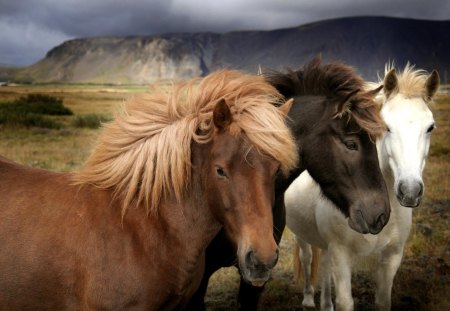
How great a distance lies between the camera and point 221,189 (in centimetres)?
253

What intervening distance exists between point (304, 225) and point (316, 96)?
190 centimetres

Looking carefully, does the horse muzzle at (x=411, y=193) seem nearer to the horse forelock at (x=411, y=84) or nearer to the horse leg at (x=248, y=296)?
the horse forelock at (x=411, y=84)

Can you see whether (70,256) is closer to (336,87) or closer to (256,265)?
(256,265)

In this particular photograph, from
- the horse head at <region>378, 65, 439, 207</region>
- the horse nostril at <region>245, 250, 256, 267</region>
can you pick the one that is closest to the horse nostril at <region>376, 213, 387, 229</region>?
the horse head at <region>378, 65, 439, 207</region>

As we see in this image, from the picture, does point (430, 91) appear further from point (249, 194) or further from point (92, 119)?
point (92, 119)

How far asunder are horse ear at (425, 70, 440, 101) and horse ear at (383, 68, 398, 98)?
301 millimetres

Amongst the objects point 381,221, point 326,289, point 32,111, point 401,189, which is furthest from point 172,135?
point 32,111

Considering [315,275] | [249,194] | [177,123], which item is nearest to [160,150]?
[177,123]

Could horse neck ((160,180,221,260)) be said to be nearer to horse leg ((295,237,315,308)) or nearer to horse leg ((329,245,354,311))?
horse leg ((329,245,354,311))

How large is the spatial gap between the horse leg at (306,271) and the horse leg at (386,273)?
1645 millimetres

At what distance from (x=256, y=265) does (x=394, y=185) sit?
73.9 inches

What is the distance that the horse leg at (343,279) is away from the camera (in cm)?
399

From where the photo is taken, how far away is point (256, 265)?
2.35 metres

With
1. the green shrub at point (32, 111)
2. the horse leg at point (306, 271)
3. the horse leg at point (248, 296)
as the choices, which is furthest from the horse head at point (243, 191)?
the green shrub at point (32, 111)
